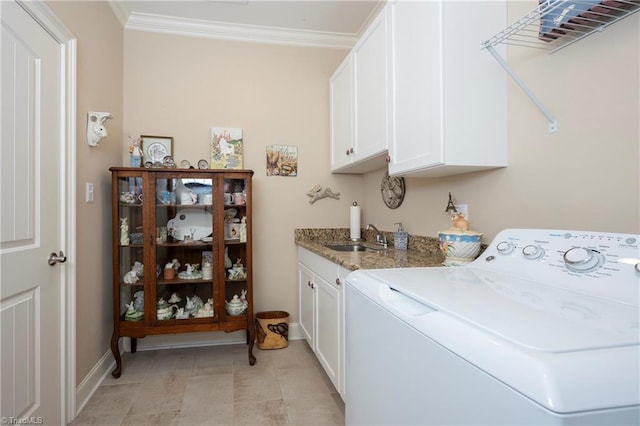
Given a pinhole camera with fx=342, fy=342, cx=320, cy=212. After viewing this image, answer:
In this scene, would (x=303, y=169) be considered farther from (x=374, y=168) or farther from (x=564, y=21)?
(x=564, y=21)

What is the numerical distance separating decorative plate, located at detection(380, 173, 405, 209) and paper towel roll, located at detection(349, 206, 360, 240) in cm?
25

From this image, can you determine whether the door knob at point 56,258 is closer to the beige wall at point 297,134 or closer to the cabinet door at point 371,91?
the beige wall at point 297,134

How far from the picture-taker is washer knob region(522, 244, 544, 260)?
107 centimetres

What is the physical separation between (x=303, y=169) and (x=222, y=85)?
3.19 feet

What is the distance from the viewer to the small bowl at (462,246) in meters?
1.48

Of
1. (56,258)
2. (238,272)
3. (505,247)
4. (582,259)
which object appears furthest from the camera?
(238,272)

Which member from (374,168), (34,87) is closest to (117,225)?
(34,87)

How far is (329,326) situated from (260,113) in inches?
73.6

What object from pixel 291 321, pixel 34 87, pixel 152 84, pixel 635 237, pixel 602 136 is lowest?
pixel 291 321

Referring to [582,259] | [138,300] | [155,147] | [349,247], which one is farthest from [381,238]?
[155,147]

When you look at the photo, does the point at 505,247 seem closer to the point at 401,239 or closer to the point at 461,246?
the point at 461,246

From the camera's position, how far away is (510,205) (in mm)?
1523

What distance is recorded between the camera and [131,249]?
7.92 feet

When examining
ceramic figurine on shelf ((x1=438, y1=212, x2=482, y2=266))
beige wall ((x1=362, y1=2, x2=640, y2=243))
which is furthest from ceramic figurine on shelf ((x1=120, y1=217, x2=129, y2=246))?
beige wall ((x1=362, y1=2, x2=640, y2=243))
